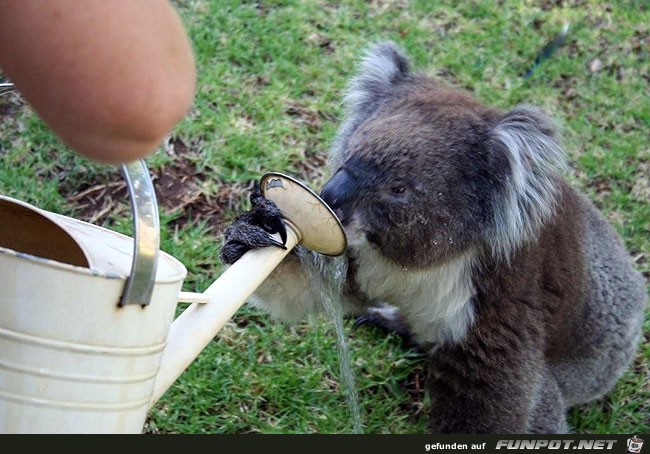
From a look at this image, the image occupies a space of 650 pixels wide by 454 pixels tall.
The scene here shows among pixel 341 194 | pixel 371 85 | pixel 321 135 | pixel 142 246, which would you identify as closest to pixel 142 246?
pixel 142 246

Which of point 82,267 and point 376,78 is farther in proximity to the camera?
point 376,78

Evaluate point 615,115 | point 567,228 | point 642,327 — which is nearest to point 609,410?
point 642,327

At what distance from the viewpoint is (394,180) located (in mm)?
2367

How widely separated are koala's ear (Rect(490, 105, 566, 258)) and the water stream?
1.47 ft

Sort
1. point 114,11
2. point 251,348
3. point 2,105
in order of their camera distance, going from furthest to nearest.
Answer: point 2,105, point 251,348, point 114,11

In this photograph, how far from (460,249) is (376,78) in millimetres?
722

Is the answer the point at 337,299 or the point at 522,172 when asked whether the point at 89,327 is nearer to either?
the point at 337,299

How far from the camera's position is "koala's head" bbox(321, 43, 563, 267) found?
2.34 metres

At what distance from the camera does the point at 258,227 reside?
211 cm

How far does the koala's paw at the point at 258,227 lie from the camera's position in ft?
6.73

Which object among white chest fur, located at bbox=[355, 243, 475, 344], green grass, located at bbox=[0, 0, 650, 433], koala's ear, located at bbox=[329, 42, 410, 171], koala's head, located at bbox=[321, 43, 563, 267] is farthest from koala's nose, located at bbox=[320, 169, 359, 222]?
green grass, located at bbox=[0, 0, 650, 433]

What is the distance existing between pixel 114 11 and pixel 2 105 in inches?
114

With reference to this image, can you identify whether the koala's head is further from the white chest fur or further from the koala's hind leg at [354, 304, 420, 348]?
the koala's hind leg at [354, 304, 420, 348]
